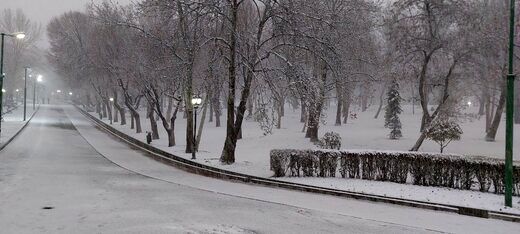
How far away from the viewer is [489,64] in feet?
102

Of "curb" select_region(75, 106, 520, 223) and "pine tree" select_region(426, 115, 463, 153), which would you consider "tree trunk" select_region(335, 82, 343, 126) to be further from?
"curb" select_region(75, 106, 520, 223)

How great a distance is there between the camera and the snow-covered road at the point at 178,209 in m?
10.6

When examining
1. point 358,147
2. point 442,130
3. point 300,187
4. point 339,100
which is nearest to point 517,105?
point 339,100

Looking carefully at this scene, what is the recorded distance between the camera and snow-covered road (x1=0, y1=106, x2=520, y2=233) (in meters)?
10.6

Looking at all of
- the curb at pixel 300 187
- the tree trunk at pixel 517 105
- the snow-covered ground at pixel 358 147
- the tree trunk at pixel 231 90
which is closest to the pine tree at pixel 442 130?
the snow-covered ground at pixel 358 147

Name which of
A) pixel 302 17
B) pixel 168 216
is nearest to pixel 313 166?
pixel 302 17

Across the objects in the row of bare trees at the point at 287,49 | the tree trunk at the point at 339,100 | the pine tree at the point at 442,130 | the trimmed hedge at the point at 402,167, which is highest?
the row of bare trees at the point at 287,49

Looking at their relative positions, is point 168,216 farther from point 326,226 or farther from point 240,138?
point 240,138

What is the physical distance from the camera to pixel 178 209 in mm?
12500

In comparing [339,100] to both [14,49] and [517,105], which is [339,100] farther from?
[14,49]

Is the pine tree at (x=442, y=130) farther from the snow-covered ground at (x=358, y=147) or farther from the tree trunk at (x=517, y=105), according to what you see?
the tree trunk at (x=517, y=105)

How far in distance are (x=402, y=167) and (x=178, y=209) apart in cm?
814

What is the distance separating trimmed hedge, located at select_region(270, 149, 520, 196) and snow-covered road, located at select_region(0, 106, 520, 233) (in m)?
2.21

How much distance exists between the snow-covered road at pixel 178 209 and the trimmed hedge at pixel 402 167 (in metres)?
2.21
